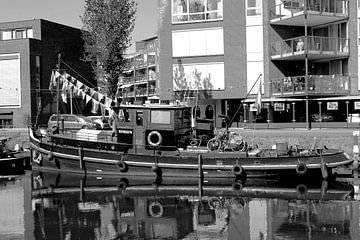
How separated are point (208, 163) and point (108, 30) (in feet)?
66.9

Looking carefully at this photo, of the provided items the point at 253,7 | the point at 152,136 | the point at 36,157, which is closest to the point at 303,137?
the point at 152,136

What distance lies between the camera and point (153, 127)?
89.7ft

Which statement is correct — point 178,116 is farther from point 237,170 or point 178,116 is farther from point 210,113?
point 210,113

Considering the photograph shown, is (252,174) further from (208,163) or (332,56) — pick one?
(332,56)

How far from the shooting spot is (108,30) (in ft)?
139

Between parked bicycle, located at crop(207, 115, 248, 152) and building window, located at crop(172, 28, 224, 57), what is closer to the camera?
parked bicycle, located at crop(207, 115, 248, 152)

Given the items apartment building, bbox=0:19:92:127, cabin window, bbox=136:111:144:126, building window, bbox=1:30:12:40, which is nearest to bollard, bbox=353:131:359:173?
cabin window, bbox=136:111:144:126

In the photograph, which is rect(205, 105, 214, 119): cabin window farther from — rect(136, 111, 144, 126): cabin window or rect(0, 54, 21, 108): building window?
rect(0, 54, 21, 108): building window

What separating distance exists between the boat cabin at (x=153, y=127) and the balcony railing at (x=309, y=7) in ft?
45.3

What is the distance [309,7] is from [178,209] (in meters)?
22.0

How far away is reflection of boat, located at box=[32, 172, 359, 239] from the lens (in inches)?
Result: 641

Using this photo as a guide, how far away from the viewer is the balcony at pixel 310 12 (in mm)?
36688

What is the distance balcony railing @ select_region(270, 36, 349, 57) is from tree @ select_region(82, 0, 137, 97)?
39.4ft

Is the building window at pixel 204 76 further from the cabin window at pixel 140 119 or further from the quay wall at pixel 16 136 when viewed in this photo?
the quay wall at pixel 16 136
